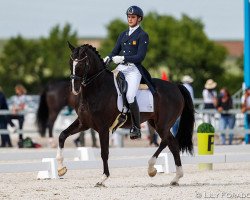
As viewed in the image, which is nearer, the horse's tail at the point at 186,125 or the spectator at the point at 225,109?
the horse's tail at the point at 186,125

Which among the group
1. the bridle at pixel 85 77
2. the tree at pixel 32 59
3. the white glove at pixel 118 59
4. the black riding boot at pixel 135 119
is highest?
the white glove at pixel 118 59

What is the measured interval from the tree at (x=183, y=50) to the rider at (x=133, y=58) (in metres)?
54.4

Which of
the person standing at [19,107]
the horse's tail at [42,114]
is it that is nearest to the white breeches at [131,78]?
the horse's tail at [42,114]

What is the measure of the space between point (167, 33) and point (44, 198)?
6339 cm

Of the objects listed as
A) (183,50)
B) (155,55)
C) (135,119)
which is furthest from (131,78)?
(155,55)

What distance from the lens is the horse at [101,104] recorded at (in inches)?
504

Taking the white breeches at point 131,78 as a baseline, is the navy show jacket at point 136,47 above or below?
above

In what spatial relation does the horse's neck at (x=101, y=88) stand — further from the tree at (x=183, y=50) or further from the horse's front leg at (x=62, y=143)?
the tree at (x=183, y=50)

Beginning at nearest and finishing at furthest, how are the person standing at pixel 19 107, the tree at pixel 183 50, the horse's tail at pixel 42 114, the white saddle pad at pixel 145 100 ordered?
the white saddle pad at pixel 145 100
the horse's tail at pixel 42 114
the person standing at pixel 19 107
the tree at pixel 183 50

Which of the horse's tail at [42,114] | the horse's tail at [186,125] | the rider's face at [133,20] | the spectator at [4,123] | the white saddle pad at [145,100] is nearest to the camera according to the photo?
the rider's face at [133,20]

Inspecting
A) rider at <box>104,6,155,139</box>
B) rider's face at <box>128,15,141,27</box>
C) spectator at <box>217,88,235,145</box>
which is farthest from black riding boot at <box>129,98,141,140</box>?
spectator at <box>217,88,235,145</box>

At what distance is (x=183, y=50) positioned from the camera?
230ft

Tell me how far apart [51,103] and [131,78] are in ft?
37.7

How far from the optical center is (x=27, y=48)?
245ft
